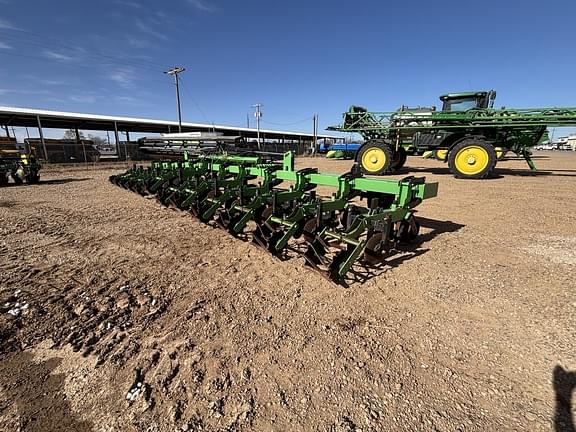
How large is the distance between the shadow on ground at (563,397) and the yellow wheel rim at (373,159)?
978 centimetres

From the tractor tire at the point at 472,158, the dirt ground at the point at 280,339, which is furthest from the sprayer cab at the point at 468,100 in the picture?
the dirt ground at the point at 280,339

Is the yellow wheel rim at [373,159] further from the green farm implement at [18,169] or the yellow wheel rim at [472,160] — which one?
the green farm implement at [18,169]

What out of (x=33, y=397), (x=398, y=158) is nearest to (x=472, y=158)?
(x=398, y=158)

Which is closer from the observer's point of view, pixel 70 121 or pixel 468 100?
pixel 468 100

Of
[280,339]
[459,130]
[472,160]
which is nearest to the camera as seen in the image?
[280,339]

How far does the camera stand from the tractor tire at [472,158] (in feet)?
31.6

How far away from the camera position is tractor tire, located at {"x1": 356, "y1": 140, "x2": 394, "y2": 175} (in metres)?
10.9

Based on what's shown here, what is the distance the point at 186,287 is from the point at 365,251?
6.51 ft

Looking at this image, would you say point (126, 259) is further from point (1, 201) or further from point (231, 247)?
point (1, 201)

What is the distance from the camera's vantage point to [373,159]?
11211 mm

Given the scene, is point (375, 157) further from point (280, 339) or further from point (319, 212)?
point (280, 339)

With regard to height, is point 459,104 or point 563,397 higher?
point 459,104

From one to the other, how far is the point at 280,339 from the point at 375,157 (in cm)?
1008

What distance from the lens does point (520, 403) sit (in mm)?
1672
